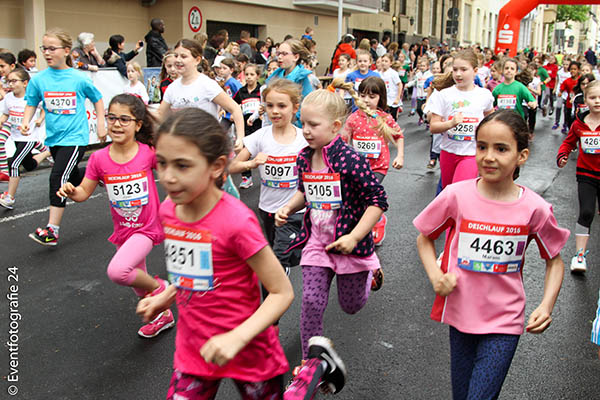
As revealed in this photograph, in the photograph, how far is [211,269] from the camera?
A: 2258 mm

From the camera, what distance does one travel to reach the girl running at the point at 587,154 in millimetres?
5090

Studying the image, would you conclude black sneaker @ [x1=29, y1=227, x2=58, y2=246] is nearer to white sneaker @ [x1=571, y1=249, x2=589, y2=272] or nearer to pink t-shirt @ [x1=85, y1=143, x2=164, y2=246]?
pink t-shirt @ [x1=85, y1=143, x2=164, y2=246]

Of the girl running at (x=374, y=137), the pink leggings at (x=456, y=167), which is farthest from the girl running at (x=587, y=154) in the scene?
the girl running at (x=374, y=137)

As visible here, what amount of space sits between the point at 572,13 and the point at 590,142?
77.9 m

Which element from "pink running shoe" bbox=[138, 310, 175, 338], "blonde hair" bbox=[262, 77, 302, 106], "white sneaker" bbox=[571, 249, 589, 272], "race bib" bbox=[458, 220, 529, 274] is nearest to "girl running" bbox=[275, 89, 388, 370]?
"blonde hair" bbox=[262, 77, 302, 106]

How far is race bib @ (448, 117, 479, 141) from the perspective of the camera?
5.54 meters

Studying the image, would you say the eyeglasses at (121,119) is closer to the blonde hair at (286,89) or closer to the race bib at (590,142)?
the blonde hair at (286,89)

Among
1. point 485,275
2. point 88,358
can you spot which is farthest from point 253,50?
point 485,275

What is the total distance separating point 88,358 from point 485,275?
2.55 metres

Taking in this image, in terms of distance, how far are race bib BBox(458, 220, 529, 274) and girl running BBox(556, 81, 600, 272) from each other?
111 inches

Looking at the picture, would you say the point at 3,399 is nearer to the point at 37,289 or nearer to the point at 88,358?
the point at 88,358

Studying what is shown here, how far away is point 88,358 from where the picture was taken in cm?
381

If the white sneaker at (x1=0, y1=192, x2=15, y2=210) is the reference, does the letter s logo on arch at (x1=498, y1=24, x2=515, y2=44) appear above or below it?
above

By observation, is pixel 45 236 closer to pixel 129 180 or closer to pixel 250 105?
pixel 129 180
